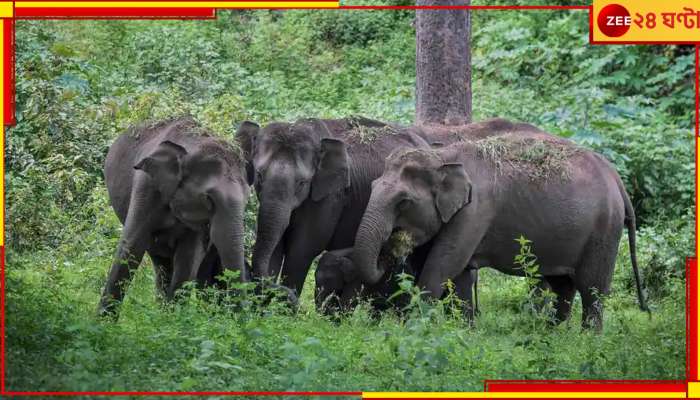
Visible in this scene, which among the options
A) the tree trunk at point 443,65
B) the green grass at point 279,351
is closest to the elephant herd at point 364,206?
the green grass at point 279,351

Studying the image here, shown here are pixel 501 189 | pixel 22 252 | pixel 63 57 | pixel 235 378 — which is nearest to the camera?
pixel 235 378

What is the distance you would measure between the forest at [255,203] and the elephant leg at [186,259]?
136 mm

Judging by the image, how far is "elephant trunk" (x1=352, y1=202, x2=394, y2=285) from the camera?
9805mm

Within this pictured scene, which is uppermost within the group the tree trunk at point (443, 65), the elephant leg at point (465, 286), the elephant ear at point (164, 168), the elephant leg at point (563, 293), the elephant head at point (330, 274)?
the tree trunk at point (443, 65)

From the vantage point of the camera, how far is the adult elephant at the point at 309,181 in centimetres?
994

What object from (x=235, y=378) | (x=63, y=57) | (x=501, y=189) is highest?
(x=63, y=57)

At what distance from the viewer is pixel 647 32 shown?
8156mm

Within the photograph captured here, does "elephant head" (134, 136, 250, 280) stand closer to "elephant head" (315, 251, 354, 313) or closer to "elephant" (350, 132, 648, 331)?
"elephant head" (315, 251, 354, 313)

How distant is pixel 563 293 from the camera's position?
1141 centimetres

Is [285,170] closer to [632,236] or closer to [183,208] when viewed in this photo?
[183,208]

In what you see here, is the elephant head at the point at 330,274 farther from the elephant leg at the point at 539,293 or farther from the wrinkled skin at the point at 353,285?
the elephant leg at the point at 539,293

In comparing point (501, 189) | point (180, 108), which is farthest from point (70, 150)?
point (501, 189)

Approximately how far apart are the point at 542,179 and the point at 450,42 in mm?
3007

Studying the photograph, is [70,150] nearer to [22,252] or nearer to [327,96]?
[22,252]
